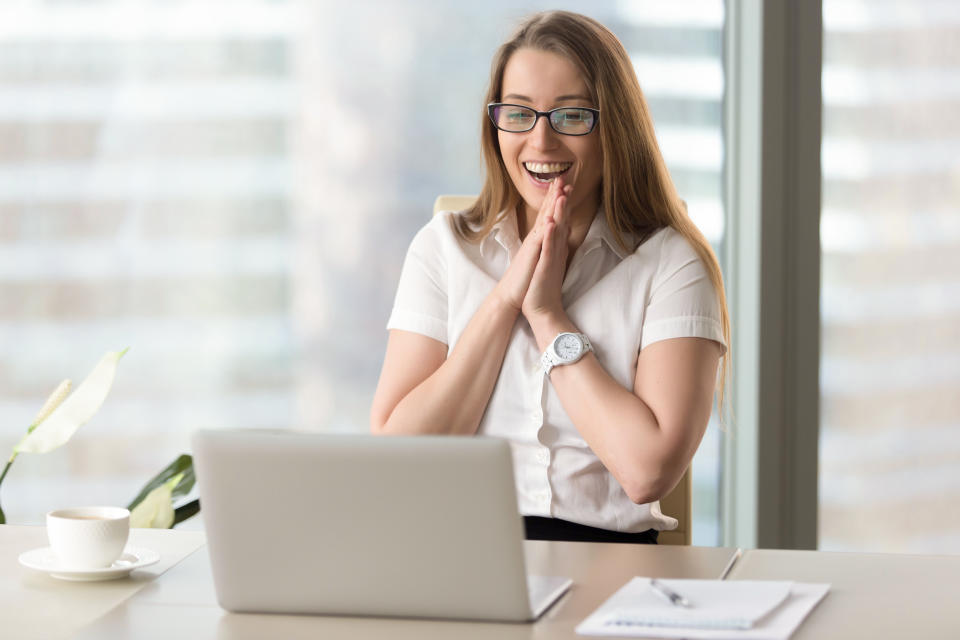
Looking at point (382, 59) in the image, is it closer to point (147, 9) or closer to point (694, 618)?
point (147, 9)

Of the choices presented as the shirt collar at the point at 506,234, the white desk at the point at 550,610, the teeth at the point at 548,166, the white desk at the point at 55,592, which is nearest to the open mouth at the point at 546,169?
A: the teeth at the point at 548,166

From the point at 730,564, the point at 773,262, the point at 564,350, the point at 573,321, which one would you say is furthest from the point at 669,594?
the point at 773,262

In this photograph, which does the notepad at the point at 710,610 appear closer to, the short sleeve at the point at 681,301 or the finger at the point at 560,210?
the short sleeve at the point at 681,301

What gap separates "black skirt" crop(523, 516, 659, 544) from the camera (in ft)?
5.49

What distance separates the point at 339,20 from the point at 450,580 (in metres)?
2.01

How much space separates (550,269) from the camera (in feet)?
5.68

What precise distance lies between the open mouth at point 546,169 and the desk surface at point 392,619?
0.73 meters

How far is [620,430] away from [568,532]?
7.6 inches

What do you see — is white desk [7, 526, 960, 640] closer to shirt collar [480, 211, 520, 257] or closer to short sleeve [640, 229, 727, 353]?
short sleeve [640, 229, 727, 353]

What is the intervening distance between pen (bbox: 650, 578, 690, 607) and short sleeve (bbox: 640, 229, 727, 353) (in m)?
0.65

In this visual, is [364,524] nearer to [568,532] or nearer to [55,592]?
[55,592]

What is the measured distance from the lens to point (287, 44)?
2.72m

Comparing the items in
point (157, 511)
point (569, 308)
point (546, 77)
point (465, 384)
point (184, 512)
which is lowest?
point (184, 512)

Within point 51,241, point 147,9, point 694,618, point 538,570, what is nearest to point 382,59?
point 147,9
